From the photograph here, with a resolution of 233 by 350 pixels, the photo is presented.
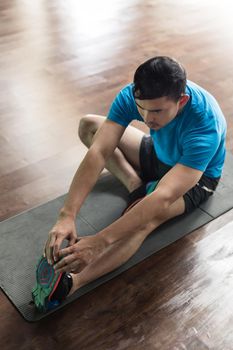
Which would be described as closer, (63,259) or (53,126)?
(63,259)

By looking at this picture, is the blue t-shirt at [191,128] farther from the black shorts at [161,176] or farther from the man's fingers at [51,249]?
the man's fingers at [51,249]

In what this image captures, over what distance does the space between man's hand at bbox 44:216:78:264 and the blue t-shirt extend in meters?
0.40

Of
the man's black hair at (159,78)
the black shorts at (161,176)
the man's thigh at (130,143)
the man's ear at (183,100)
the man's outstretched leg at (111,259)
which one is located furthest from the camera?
the man's thigh at (130,143)

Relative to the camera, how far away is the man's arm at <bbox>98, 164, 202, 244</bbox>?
53.1 inches

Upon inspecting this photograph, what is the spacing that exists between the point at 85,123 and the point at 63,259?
0.74m

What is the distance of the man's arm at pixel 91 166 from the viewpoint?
4.84 ft

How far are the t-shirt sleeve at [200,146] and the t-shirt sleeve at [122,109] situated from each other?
0.85 ft

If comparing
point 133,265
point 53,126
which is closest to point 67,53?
point 53,126

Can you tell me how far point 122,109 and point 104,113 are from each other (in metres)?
0.81

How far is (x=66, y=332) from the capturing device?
1397 millimetres

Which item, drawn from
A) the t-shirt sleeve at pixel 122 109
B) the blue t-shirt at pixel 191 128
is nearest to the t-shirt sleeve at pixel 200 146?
the blue t-shirt at pixel 191 128

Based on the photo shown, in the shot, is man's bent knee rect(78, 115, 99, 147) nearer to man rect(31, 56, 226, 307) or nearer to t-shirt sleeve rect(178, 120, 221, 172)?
man rect(31, 56, 226, 307)

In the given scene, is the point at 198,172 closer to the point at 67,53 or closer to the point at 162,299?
the point at 162,299

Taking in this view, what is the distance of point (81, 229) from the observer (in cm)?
172
